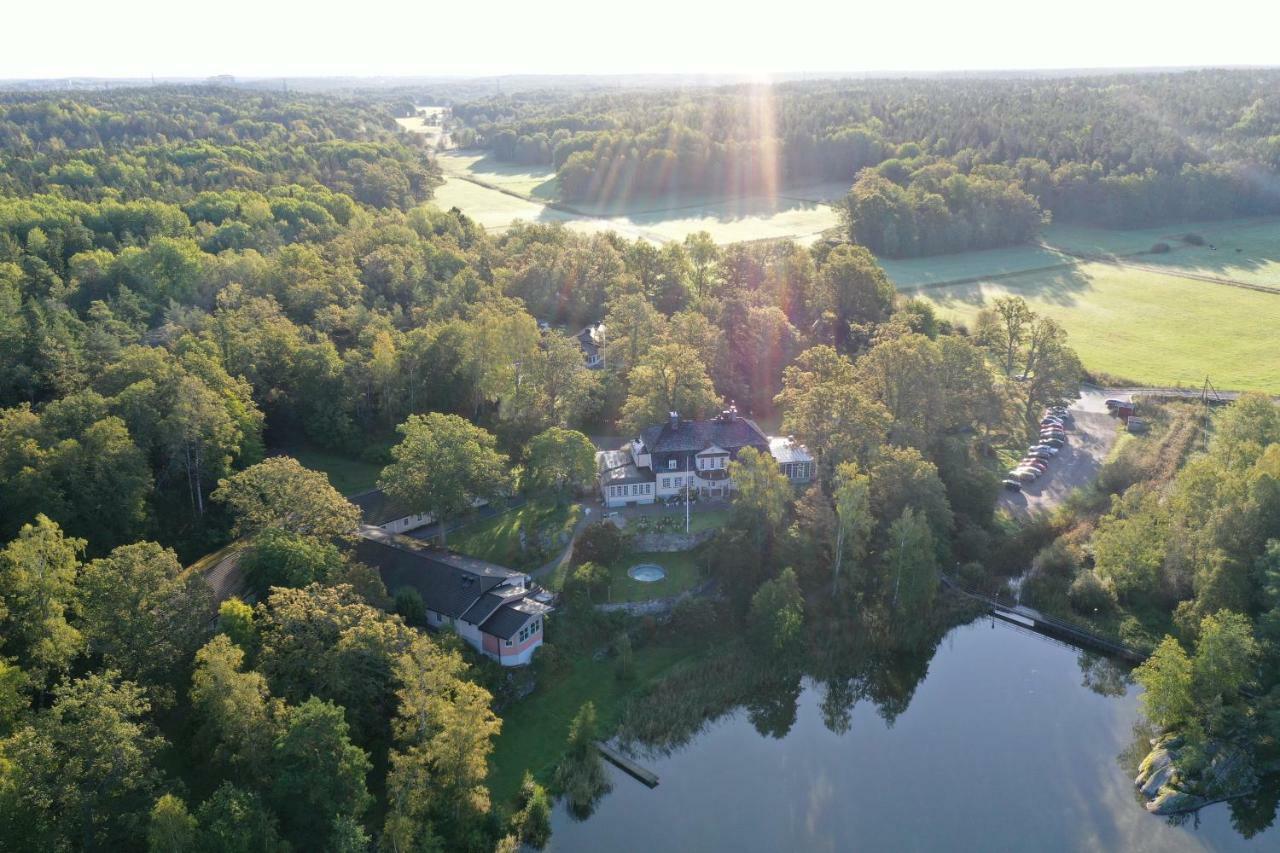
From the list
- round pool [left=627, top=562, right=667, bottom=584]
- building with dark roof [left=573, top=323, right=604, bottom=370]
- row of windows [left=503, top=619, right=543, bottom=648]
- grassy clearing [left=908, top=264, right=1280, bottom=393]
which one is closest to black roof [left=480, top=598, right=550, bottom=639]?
row of windows [left=503, top=619, right=543, bottom=648]

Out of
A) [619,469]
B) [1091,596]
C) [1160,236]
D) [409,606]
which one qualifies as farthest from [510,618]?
[1160,236]

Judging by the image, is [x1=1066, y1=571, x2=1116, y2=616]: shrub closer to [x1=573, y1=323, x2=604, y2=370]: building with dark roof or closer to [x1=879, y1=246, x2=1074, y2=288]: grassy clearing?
[x1=573, y1=323, x2=604, y2=370]: building with dark roof

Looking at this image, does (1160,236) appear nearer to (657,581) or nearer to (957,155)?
(957,155)

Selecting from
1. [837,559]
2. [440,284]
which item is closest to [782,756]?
[837,559]

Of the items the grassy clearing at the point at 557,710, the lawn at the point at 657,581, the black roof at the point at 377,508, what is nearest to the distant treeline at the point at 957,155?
the lawn at the point at 657,581

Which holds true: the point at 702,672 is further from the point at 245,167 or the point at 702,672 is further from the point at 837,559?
the point at 245,167

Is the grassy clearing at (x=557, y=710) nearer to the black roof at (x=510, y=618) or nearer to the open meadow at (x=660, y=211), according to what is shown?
the black roof at (x=510, y=618)

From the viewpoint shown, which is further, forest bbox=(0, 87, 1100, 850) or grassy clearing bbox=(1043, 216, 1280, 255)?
grassy clearing bbox=(1043, 216, 1280, 255)
